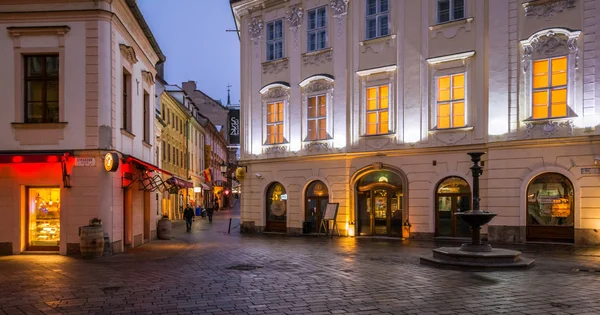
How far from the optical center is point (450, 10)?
22.2 m

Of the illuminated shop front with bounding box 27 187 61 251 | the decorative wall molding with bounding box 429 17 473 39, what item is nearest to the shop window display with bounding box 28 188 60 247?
the illuminated shop front with bounding box 27 187 61 251

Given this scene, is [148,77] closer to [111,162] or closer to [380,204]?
[111,162]

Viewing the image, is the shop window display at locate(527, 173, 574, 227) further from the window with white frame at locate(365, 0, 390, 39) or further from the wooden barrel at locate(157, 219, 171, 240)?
the wooden barrel at locate(157, 219, 171, 240)

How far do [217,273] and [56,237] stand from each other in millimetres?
7147

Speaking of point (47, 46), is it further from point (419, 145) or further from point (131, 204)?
point (419, 145)

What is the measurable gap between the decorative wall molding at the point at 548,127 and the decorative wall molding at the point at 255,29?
14.2 m

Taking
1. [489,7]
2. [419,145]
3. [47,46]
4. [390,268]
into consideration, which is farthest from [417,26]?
[47,46]

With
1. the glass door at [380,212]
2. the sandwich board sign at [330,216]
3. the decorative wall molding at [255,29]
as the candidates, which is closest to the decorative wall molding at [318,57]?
the decorative wall molding at [255,29]

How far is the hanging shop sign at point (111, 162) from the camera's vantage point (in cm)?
1639

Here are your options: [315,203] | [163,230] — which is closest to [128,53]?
[163,230]

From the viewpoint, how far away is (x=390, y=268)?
13.5 metres

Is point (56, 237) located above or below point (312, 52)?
below

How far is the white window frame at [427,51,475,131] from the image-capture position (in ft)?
70.7

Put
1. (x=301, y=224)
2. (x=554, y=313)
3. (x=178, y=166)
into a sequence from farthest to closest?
1. (x=178, y=166)
2. (x=301, y=224)
3. (x=554, y=313)
